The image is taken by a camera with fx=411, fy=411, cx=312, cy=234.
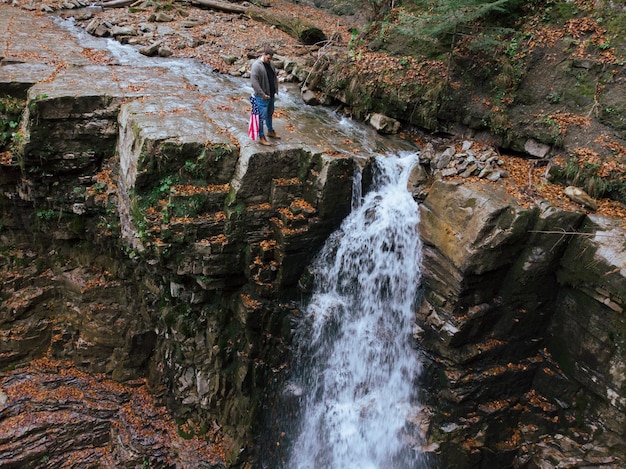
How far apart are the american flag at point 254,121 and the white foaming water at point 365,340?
262 centimetres

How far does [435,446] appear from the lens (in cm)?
816

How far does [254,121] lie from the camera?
8.23 meters

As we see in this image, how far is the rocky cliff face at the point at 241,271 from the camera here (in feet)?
25.0

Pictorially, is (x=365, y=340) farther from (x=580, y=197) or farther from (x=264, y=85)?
(x=264, y=85)

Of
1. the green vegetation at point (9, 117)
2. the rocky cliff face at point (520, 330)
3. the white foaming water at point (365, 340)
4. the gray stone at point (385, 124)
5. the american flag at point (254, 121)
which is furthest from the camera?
the gray stone at point (385, 124)

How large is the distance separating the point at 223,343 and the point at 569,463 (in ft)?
24.0

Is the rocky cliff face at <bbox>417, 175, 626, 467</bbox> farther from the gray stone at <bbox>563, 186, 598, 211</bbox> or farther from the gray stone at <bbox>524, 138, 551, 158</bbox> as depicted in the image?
the gray stone at <bbox>524, 138, 551, 158</bbox>

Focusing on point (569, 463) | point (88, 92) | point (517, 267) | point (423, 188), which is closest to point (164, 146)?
point (88, 92)

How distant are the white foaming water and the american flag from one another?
8.61ft

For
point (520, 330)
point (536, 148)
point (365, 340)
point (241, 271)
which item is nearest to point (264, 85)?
point (241, 271)

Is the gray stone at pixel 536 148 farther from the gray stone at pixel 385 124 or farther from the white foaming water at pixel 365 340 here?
the gray stone at pixel 385 124

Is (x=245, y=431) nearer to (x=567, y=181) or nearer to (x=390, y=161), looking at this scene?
(x=390, y=161)

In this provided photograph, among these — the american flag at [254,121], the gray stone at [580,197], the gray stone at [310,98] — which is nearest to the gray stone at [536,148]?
the gray stone at [580,197]

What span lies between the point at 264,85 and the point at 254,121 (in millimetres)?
750
